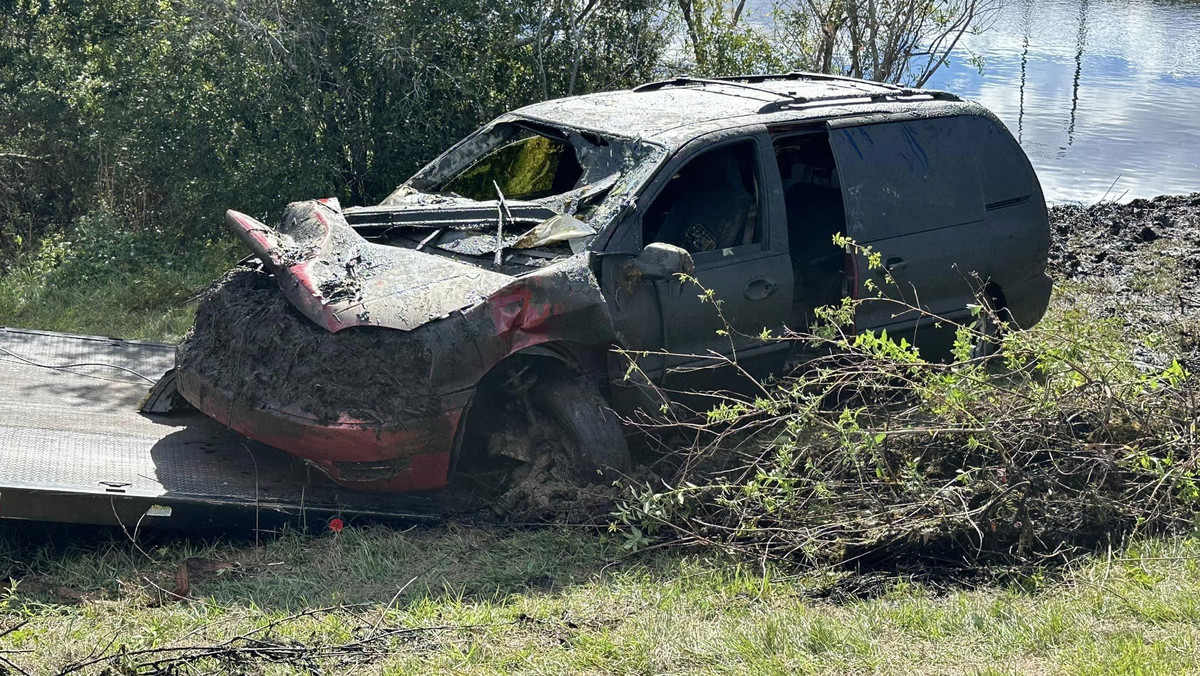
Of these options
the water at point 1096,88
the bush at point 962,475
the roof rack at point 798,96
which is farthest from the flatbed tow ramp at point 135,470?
the water at point 1096,88

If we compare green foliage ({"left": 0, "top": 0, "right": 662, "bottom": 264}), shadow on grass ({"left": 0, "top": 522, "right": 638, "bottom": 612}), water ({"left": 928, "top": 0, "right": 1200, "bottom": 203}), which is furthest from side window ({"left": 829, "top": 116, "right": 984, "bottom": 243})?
water ({"left": 928, "top": 0, "right": 1200, "bottom": 203})

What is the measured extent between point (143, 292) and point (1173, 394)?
7.12 metres

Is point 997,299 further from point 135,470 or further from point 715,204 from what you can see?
point 135,470

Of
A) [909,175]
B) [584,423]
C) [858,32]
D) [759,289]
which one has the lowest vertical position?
[584,423]

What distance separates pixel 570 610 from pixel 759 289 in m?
2.10

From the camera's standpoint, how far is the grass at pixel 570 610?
3.94 meters

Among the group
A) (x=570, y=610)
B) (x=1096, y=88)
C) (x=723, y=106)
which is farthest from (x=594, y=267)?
(x=1096, y=88)

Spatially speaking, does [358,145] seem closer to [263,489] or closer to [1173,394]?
[263,489]

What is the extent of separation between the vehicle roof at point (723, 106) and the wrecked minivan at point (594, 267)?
0.02m

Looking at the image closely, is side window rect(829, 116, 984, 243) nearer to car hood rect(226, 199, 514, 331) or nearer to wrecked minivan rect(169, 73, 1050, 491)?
wrecked minivan rect(169, 73, 1050, 491)

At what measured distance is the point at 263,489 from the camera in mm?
5004

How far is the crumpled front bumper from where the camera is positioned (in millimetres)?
4797

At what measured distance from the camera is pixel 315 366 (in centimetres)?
486

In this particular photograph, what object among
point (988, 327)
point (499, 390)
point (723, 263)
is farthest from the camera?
point (988, 327)
